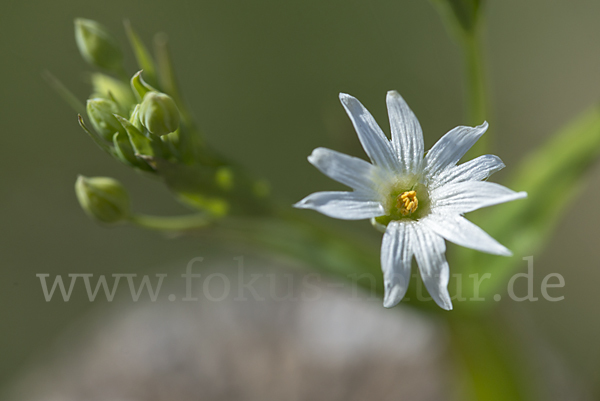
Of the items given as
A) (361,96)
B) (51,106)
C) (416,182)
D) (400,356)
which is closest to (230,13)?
(361,96)

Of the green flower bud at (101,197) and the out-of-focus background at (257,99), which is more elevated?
the out-of-focus background at (257,99)

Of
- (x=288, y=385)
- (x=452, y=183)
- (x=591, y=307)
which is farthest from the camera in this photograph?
(x=591, y=307)

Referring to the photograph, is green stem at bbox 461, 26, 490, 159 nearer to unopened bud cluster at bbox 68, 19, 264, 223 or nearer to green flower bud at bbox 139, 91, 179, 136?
unopened bud cluster at bbox 68, 19, 264, 223

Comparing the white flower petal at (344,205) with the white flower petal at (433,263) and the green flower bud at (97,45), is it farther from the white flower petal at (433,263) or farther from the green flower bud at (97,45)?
the green flower bud at (97,45)

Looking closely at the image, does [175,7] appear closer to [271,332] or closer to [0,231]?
[0,231]

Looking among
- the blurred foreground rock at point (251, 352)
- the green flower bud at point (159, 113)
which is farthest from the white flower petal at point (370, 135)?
the blurred foreground rock at point (251, 352)
